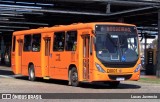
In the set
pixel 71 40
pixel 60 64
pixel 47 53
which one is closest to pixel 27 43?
pixel 47 53

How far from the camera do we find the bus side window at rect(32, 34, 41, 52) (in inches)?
952

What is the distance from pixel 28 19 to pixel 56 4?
30.0 feet

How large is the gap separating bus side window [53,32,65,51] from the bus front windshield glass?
2866mm

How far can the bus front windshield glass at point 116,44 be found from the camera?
19094 millimetres

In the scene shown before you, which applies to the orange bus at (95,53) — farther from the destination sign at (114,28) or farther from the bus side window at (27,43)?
the bus side window at (27,43)

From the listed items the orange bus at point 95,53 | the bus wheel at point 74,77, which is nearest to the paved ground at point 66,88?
the bus wheel at point 74,77

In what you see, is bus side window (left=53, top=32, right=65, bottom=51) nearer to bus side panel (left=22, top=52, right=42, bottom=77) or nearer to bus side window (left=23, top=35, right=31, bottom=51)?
bus side panel (left=22, top=52, right=42, bottom=77)

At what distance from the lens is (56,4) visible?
117ft

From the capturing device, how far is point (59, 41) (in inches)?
863

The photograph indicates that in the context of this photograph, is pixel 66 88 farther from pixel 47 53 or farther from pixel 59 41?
pixel 47 53

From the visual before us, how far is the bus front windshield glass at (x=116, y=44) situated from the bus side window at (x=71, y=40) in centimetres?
168

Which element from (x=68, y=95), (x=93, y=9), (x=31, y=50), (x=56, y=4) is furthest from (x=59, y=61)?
(x=93, y=9)

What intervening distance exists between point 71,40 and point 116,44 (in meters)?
2.51

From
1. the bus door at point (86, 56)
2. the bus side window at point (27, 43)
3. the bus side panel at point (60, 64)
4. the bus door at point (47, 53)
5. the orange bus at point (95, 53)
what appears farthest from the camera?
the bus side window at point (27, 43)
